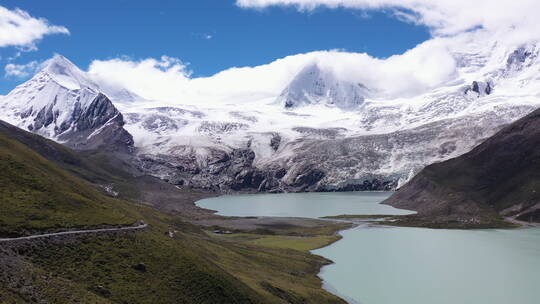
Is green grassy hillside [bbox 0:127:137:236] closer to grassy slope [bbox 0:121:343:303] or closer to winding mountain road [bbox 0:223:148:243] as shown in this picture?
grassy slope [bbox 0:121:343:303]

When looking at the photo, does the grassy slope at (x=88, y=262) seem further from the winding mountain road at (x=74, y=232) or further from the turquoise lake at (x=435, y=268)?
the turquoise lake at (x=435, y=268)

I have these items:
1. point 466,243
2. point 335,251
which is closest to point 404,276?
point 335,251

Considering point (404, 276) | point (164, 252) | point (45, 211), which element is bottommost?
point (404, 276)

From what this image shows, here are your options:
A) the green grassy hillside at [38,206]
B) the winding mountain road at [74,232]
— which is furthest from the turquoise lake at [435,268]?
the green grassy hillside at [38,206]

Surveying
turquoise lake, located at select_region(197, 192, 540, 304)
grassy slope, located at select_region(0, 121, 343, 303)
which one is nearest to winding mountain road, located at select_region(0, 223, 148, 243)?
grassy slope, located at select_region(0, 121, 343, 303)

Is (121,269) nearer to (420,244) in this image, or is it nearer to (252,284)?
(252,284)

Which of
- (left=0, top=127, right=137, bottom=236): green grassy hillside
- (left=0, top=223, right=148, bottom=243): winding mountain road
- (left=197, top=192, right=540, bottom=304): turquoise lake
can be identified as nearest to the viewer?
(left=0, top=223, right=148, bottom=243): winding mountain road

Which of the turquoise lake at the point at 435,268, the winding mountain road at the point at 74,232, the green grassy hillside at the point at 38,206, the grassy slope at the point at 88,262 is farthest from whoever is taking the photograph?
the turquoise lake at the point at 435,268

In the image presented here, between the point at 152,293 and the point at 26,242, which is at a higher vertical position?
the point at 26,242
